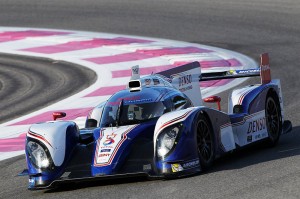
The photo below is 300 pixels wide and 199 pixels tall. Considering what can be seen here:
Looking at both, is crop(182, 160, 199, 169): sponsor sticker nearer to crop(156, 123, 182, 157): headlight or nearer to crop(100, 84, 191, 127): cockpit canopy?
crop(156, 123, 182, 157): headlight

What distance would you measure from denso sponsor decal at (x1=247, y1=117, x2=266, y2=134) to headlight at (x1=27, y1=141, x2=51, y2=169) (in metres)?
2.56

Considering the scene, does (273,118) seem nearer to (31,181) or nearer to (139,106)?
(139,106)

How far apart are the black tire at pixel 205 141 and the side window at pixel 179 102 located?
2.09 feet

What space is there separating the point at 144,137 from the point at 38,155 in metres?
1.16

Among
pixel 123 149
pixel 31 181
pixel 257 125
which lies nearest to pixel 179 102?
pixel 257 125

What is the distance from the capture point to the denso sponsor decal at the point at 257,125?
10656 mm

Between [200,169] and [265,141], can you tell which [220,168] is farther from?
[265,141]

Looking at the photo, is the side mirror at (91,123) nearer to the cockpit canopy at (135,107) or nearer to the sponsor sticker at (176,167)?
the cockpit canopy at (135,107)

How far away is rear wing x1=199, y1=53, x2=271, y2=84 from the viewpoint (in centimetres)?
1162

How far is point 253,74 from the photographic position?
1194 cm

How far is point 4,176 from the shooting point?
1035 cm

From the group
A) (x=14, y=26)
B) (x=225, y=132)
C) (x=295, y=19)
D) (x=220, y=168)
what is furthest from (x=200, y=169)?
(x=14, y=26)

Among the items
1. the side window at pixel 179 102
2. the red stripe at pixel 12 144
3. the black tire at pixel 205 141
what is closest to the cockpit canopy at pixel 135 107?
the side window at pixel 179 102

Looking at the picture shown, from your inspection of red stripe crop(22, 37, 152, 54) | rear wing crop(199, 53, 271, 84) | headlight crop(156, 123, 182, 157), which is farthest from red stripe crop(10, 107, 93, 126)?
red stripe crop(22, 37, 152, 54)
